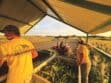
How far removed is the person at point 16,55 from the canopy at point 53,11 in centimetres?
48

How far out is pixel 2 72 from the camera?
3.74m

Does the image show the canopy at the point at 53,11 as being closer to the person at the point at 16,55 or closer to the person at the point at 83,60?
the person at the point at 16,55

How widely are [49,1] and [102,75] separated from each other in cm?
365

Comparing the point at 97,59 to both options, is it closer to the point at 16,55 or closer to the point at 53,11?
the point at 53,11

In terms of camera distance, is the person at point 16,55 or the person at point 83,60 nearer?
the person at point 16,55

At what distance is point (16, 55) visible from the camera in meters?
3.40

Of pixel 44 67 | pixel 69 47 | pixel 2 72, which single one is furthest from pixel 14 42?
pixel 69 47

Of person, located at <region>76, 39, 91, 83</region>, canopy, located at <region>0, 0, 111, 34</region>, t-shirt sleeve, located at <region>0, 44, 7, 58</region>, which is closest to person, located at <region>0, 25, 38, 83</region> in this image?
t-shirt sleeve, located at <region>0, 44, 7, 58</region>

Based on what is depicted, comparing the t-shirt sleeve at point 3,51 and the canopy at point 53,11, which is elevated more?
the canopy at point 53,11

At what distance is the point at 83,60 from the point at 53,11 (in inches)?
87.5

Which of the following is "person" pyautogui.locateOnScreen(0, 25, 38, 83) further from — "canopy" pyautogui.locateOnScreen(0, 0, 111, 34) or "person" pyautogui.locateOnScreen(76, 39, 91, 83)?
"person" pyautogui.locateOnScreen(76, 39, 91, 83)

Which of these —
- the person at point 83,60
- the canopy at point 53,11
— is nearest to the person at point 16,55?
the canopy at point 53,11

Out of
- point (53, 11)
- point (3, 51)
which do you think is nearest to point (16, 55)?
point (3, 51)

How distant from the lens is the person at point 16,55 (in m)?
3.34
